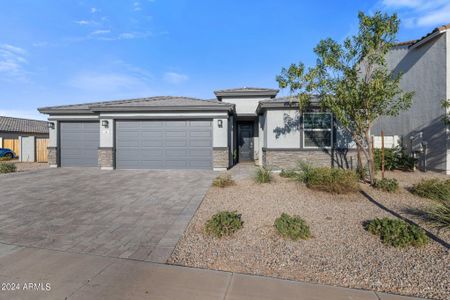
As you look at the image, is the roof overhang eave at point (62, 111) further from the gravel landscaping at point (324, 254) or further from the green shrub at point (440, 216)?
the green shrub at point (440, 216)

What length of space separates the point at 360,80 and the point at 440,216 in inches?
194

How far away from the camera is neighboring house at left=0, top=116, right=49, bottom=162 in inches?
683

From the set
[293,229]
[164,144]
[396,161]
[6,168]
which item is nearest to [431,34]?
[396,161]

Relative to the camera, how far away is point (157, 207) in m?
5.94

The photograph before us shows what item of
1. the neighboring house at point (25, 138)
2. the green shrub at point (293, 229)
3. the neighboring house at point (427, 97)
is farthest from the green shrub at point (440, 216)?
the neighboring house at point (25, 138)

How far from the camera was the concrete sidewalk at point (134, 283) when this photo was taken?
8.56 feet

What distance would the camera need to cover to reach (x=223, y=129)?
1180cm

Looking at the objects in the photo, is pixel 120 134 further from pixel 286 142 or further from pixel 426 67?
pixel 426 67

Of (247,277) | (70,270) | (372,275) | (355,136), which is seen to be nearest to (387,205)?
(355,136)

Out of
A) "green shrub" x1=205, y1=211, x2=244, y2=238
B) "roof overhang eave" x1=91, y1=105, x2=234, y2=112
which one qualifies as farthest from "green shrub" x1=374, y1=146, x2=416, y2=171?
"green shrub" x1=205, y1=211, x2=244, y2=238

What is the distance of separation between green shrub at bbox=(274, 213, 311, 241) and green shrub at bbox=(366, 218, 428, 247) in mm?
1199

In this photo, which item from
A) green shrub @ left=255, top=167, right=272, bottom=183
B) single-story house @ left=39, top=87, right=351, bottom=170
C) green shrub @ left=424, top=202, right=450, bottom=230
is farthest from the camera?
single-story house @ left=39, top=87, right=351, bottom=170

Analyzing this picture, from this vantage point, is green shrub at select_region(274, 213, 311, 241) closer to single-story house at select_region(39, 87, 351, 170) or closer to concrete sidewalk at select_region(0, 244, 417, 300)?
concrete sidewalk at select_region(0, 244, 417, 300)

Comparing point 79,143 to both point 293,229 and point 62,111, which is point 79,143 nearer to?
point 62,111
